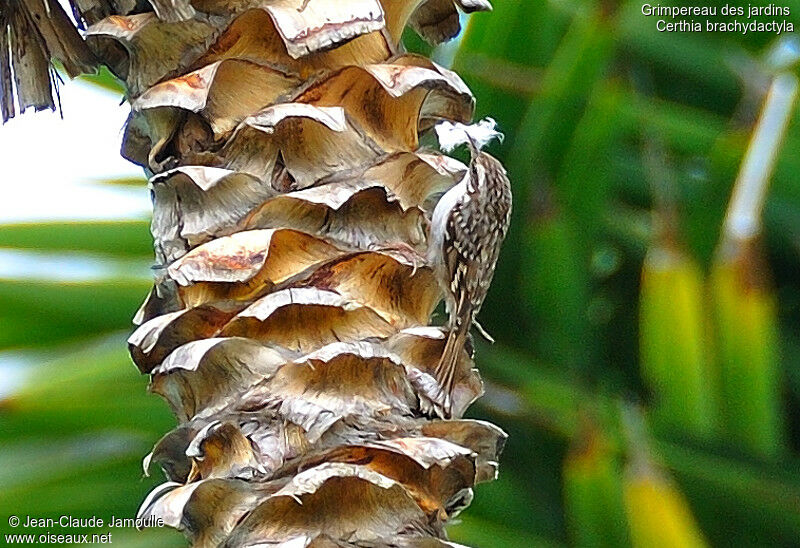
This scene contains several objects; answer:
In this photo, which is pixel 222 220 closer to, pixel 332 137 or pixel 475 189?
pixel 332 137

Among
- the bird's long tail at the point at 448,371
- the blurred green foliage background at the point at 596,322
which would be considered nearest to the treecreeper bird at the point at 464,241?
the bird's long tail at the point at 448,371

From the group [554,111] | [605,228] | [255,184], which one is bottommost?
[605,228]

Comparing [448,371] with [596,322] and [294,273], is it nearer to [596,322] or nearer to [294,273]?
[294,273]

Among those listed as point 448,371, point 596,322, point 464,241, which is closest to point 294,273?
point 448,371

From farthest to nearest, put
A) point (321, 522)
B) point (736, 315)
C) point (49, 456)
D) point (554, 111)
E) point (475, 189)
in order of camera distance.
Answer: point (49, 456)
point (554, 111)
point (736, 315)
point (475, 189)
point (321, 522)

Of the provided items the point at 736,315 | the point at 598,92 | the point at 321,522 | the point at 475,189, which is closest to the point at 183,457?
the point at 321,522

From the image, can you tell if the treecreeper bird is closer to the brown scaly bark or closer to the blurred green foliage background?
the brown scaly bark

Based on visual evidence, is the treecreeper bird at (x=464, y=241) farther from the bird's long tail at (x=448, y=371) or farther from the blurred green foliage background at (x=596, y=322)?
the blurred green foliage background at (x=596, y=322)
